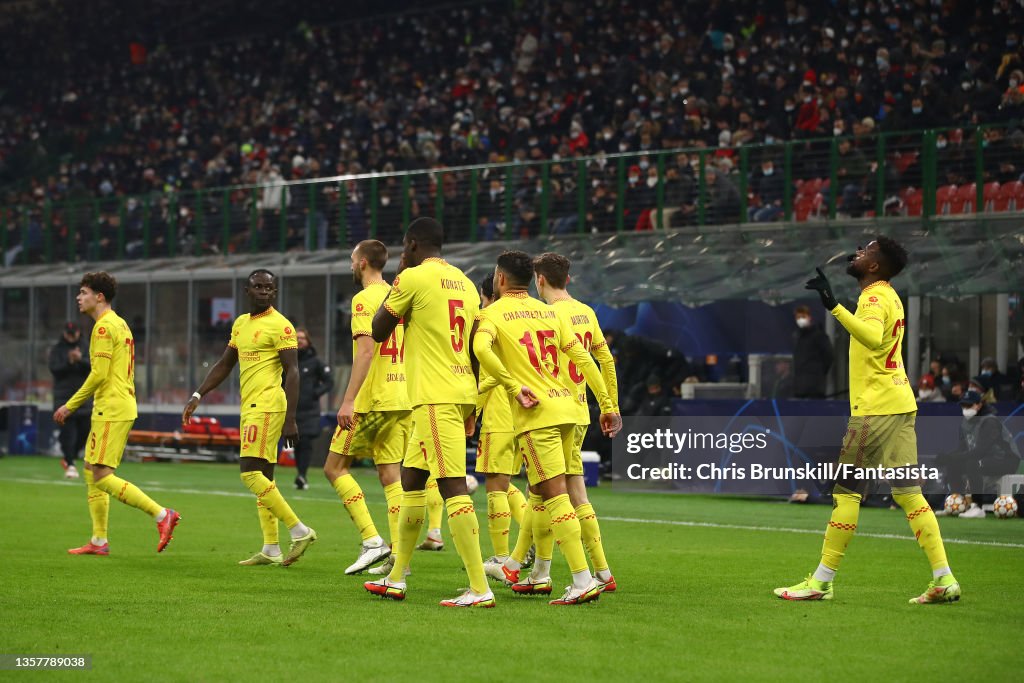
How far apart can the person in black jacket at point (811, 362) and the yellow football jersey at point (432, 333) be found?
11.5m

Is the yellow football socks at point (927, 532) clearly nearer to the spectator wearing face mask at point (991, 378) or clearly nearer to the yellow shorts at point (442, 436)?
the yellow shorts at point (442, 436)

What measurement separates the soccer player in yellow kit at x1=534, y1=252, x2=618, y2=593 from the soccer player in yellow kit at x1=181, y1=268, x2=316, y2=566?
7.99 ft

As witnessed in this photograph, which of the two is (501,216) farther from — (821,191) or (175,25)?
(175,25)

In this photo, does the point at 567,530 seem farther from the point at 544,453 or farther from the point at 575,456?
the point at 575,456

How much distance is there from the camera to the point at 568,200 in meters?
25.0

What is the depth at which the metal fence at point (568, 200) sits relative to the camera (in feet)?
67.7

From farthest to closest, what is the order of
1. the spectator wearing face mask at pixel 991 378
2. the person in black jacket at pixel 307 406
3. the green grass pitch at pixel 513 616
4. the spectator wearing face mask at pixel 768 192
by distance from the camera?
1. the spectator wearing face mask at pixel 768 192
2. the person in black jacket at pixel 307 406
3. the spectator wearing face mask at pixel 991 378
4. the green grass pitch at pixel 513 616

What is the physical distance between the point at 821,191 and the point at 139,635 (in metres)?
16.1

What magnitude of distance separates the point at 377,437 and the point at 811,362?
33.3ft

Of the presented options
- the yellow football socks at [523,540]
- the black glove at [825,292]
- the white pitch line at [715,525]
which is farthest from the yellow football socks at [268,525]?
the white pitch line at [715,525]

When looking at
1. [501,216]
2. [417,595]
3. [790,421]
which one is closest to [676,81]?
[501,216]

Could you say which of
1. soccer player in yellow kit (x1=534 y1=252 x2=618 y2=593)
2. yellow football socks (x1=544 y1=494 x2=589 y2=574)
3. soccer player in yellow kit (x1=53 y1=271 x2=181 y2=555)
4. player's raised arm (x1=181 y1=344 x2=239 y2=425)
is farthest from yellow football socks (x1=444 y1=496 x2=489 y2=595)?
soccer player in yellow kit (x1=53 y1=271 x2=181 y2=555)

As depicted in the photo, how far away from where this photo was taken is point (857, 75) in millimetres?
26641

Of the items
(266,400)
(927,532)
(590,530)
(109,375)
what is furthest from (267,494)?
(927,532)
